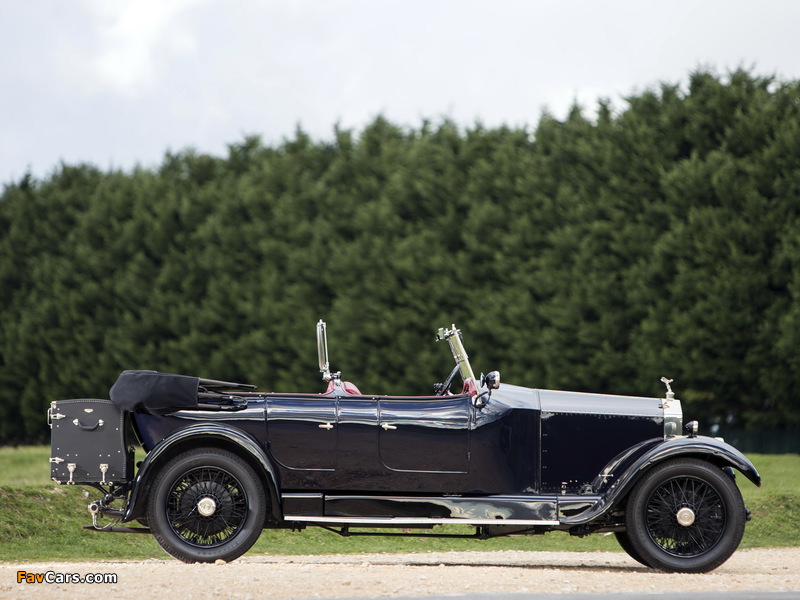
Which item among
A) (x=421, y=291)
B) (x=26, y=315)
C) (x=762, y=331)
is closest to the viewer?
(x=762, y=331)

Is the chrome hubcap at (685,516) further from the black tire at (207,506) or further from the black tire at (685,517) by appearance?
the black tire at (207,506)

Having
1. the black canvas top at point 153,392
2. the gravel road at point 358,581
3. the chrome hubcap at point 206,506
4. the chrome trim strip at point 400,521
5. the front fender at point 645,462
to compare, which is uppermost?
the black canvas top at point 153,392

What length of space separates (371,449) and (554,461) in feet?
4.69

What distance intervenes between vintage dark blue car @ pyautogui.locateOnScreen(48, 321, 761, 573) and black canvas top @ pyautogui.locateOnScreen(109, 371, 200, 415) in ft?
0.04

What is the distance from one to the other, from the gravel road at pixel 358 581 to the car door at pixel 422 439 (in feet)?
2.56

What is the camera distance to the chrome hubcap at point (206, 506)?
8547 millimetres

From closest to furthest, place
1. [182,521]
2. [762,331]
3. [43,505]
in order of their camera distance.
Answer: [182,521], [43,505], [762,331]

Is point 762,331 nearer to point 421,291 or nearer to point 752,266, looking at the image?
point 752,266

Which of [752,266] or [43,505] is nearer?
[43,505]

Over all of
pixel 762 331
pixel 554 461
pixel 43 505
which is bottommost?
pixel 43 505

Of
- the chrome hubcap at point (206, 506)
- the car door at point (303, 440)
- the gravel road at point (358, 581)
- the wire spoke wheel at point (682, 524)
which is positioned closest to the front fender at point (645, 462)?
the wire spoke wheel at point (682, 524)

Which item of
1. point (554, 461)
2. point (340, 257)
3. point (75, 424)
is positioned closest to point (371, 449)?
point (554, 461)

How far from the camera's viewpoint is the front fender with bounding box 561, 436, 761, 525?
8695mm

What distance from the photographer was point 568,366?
21.7 m
